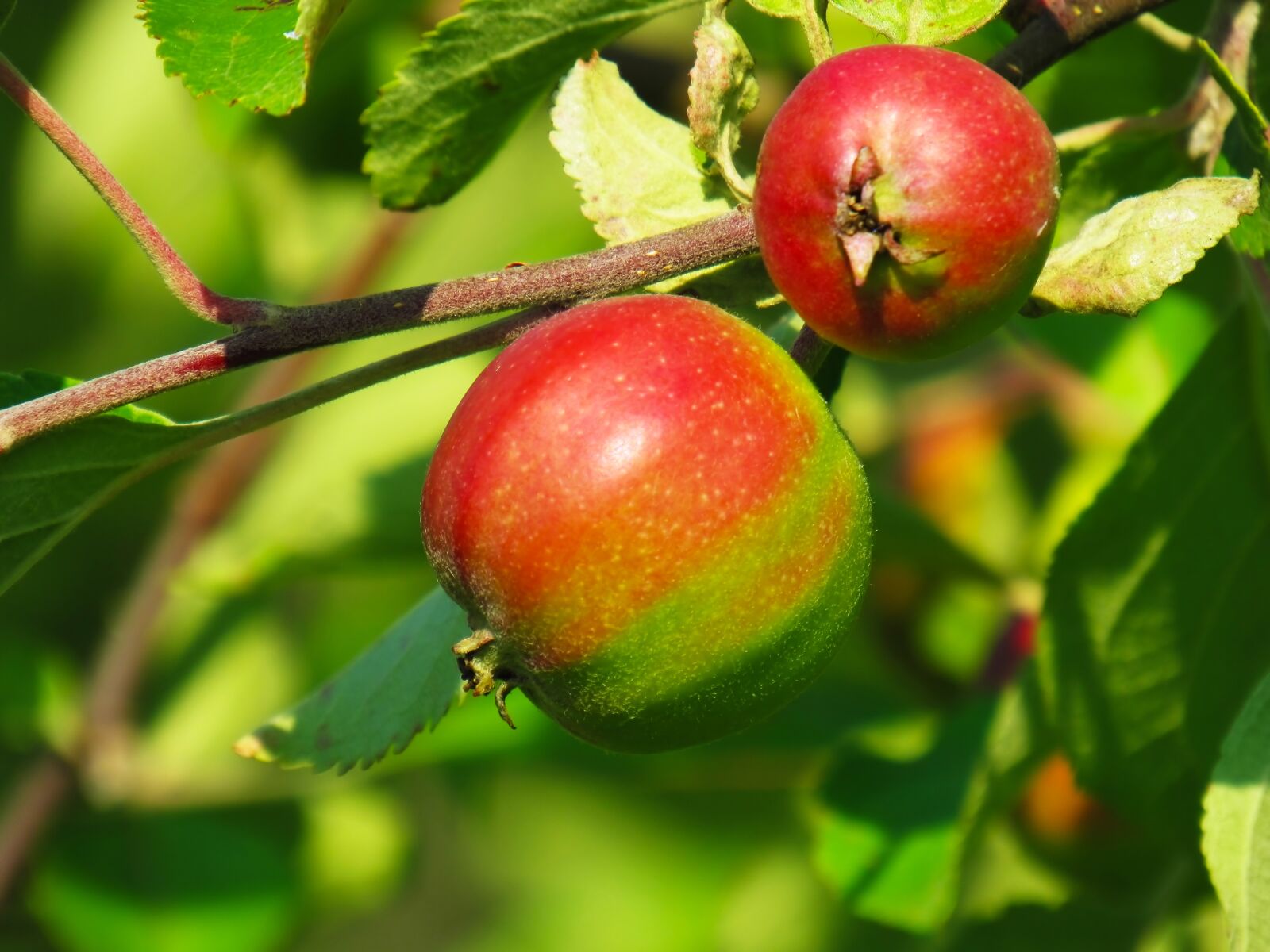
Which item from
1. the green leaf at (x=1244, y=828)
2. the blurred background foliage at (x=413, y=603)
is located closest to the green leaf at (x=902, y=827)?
the blurred background foliage at (x=413, y=603)

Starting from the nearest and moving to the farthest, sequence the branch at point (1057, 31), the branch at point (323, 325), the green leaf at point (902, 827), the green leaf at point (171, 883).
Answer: the branch at point (323, 325) < the branch at point (1057, 31) < the green leaf at point (902, 827) < the green leaf at point (171, 883)

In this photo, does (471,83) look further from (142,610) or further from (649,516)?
(142,610)

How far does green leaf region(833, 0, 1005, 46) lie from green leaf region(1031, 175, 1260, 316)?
0.58ft

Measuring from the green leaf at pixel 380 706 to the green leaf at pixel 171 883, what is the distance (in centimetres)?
116

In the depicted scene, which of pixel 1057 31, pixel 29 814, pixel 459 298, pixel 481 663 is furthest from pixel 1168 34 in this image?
pixel 29 814

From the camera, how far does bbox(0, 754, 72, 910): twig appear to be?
2.39 meters

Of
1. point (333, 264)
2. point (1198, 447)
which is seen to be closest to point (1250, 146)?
point (1198, 447)

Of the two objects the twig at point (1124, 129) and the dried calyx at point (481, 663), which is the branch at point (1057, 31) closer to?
the twig at point (1124, 129)

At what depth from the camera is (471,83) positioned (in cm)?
124

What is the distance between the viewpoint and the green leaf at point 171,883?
2.37 meters

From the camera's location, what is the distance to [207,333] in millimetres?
2717

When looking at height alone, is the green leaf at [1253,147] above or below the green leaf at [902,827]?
above

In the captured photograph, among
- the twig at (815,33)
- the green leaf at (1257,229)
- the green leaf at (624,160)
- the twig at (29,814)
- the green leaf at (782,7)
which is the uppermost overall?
the green leaf at (782,7)

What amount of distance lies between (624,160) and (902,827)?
1.03 meters
